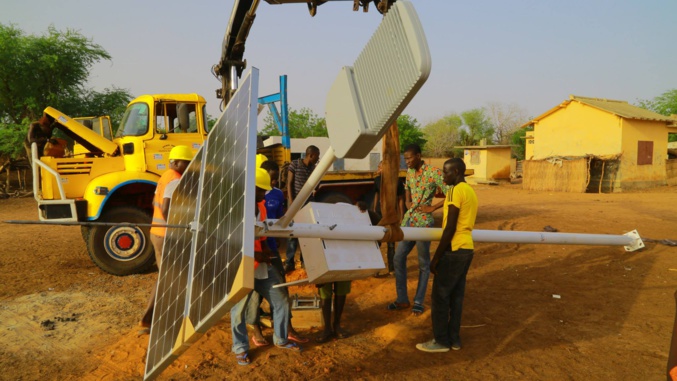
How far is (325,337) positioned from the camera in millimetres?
4719

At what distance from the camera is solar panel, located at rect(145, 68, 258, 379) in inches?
88.9

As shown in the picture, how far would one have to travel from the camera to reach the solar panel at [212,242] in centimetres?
226

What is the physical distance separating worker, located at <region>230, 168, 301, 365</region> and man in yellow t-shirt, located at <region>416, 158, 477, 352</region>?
4.38 ft

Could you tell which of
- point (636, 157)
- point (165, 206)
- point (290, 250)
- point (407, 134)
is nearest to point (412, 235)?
point (165, 206)

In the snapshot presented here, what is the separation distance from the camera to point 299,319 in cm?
514

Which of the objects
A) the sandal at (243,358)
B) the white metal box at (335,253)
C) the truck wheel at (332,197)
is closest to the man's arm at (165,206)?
the white metal box at (335,253)

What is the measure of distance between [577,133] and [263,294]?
986 inches

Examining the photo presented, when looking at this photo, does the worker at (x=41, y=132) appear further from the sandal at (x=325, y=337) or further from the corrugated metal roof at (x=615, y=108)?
the corrugated metal roof at (x=615, y=108)

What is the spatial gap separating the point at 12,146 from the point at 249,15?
1742 centimetres

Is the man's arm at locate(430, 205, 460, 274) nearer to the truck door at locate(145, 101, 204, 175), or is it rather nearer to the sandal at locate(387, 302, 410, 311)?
the sandal at locate(387, 302, 410, 311)

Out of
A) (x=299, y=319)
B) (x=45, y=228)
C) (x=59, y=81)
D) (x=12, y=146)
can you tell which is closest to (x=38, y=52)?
(x=59, y=81)

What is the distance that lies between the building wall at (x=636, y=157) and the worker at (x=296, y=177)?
2043 cm

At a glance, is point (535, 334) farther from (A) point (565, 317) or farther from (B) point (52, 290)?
(B) point (52, 290)

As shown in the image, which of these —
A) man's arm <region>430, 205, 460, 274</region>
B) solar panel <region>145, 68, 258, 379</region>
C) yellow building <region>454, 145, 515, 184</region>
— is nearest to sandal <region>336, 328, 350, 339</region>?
man's arm <region>430, 205, 460, 274</region>
